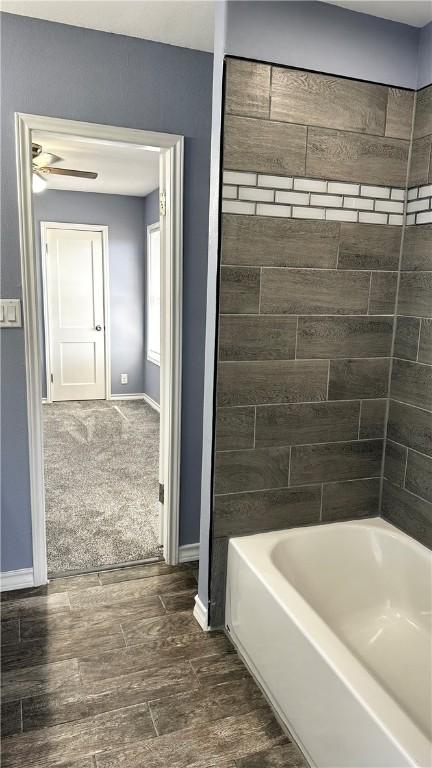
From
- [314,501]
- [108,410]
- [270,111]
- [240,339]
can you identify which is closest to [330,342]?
[240,339]

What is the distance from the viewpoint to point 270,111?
2012 millimetres

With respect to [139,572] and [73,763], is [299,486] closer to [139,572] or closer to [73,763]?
[139,572]

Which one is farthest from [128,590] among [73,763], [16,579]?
[73,763]

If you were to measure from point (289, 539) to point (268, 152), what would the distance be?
5.08 feet

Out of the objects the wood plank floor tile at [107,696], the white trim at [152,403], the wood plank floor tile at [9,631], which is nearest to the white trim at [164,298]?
the wood plank floor tile at [9,631]

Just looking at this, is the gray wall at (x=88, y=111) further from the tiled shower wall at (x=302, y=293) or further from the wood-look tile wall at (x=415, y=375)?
the wood-look tile wall at (x=415, y=375)

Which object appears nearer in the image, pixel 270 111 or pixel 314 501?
pixel 270 111

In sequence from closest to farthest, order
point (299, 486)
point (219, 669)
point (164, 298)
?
point (219, 669) → point (299, 486) → point (164, 298)

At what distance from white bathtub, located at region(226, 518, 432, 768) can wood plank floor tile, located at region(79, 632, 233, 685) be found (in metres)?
0.10

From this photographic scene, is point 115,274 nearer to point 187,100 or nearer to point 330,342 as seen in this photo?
point 187,100

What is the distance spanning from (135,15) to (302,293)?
52.0 inches

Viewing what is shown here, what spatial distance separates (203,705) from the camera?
75.8 inches

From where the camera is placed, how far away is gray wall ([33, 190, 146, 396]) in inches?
237

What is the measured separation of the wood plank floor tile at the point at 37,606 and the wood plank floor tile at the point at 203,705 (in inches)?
29.4
